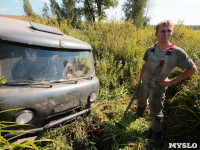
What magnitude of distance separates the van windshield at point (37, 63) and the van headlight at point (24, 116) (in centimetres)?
46

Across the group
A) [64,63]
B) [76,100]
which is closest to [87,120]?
[76,100]

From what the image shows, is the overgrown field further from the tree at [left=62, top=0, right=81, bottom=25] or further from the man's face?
the tree at [left=62, top=0, right=81, bottom=25]

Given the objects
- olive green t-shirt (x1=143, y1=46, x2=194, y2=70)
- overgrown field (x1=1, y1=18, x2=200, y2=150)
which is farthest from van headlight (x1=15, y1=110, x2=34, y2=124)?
olive green t-shirt (x1=143, y1=46, x2=194, y2=70)

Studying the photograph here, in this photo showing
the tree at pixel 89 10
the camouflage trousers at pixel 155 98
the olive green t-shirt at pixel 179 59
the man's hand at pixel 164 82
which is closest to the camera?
the olive green t-shirt at pixel 179 59

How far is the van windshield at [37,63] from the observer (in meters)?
1.39

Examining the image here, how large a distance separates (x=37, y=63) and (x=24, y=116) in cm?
79

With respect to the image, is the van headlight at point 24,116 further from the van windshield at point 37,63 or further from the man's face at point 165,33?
the man's face at point 165,33

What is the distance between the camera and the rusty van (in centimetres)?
134

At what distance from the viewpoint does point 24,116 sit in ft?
4.50

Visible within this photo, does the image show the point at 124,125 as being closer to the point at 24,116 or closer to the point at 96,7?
the point at 24,116

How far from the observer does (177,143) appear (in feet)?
6.50

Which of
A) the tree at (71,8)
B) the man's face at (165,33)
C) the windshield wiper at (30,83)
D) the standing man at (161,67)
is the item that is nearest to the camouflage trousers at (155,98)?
the standing man at (161,67)

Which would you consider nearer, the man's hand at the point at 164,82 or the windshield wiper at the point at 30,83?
the windshield wiper at the point at 30,83

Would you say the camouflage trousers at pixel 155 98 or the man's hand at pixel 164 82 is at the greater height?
the man's hand at pixel 164 82
